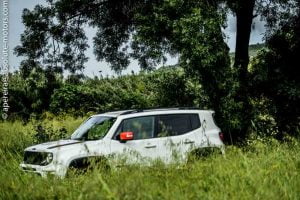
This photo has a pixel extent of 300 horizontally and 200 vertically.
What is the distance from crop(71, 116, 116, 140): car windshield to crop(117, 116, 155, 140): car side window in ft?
0.93

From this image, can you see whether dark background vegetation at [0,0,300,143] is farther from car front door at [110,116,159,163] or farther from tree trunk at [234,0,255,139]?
car front door at [110,116,159,163]

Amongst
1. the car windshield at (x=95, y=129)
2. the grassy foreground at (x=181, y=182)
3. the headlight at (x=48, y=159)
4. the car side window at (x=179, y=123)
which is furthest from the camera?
the car side window at (x=179, y=123)

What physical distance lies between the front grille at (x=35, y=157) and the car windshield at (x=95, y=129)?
3.65 feet

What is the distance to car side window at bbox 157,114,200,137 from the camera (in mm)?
12258

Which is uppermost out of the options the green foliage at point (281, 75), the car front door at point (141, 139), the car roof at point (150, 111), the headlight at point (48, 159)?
the green foliage at point (281, 75)

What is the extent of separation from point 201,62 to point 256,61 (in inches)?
134

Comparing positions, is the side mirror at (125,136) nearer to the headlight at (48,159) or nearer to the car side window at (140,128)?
the car side window at (140,128)

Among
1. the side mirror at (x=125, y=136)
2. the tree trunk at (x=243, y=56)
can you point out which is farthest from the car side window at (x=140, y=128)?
the tree trunk at (x=243, y=56)

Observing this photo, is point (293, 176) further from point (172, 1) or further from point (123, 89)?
point (123, 89)

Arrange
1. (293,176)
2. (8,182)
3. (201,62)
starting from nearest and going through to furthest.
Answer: (293,176), (8,182), (201,62)

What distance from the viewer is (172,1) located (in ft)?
49.0

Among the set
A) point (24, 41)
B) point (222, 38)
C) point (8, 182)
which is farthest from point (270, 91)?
point (8, 182)

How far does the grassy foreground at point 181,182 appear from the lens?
602cm

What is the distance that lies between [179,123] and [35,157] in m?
3.36
